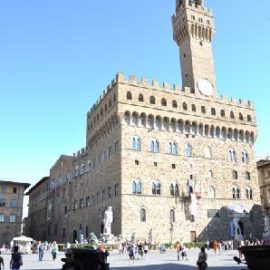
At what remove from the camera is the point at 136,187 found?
3597 centimetres

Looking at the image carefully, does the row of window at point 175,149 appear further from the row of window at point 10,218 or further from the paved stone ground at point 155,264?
the row of window at point 10,218

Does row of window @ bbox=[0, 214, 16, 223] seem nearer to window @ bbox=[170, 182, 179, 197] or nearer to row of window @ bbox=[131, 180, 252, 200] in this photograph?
row of window @ bbox=[131, 180, 252, 200]

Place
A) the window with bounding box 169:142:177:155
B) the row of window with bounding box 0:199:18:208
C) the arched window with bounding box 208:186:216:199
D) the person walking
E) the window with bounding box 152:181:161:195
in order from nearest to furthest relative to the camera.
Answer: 1. the person walking
2. the window with bounding box 152:181:161:195
3. the window with bounding box 169:142:177:155
4. the arched window with bounding box 208:186:216:199
5. the row of window with bounding box 0:199:18:208

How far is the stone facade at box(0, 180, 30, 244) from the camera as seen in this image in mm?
55062

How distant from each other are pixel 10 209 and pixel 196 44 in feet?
123

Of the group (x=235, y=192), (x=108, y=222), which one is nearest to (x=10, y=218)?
(x=108, y=222)

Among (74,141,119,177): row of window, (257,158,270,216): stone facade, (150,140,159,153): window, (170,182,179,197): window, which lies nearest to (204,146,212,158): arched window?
(170,182,179,197): window

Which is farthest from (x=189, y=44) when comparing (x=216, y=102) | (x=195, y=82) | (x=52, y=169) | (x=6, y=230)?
(x=6, y=230)

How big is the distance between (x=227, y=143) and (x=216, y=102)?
5.03 metres

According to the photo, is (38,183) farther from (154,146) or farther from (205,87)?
(205,87)

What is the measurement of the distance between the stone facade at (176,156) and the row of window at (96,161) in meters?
0.12

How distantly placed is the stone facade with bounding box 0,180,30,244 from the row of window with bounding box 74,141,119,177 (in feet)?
45.0

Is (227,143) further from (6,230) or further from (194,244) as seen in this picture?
(6,230)

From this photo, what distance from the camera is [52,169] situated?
200 ft
